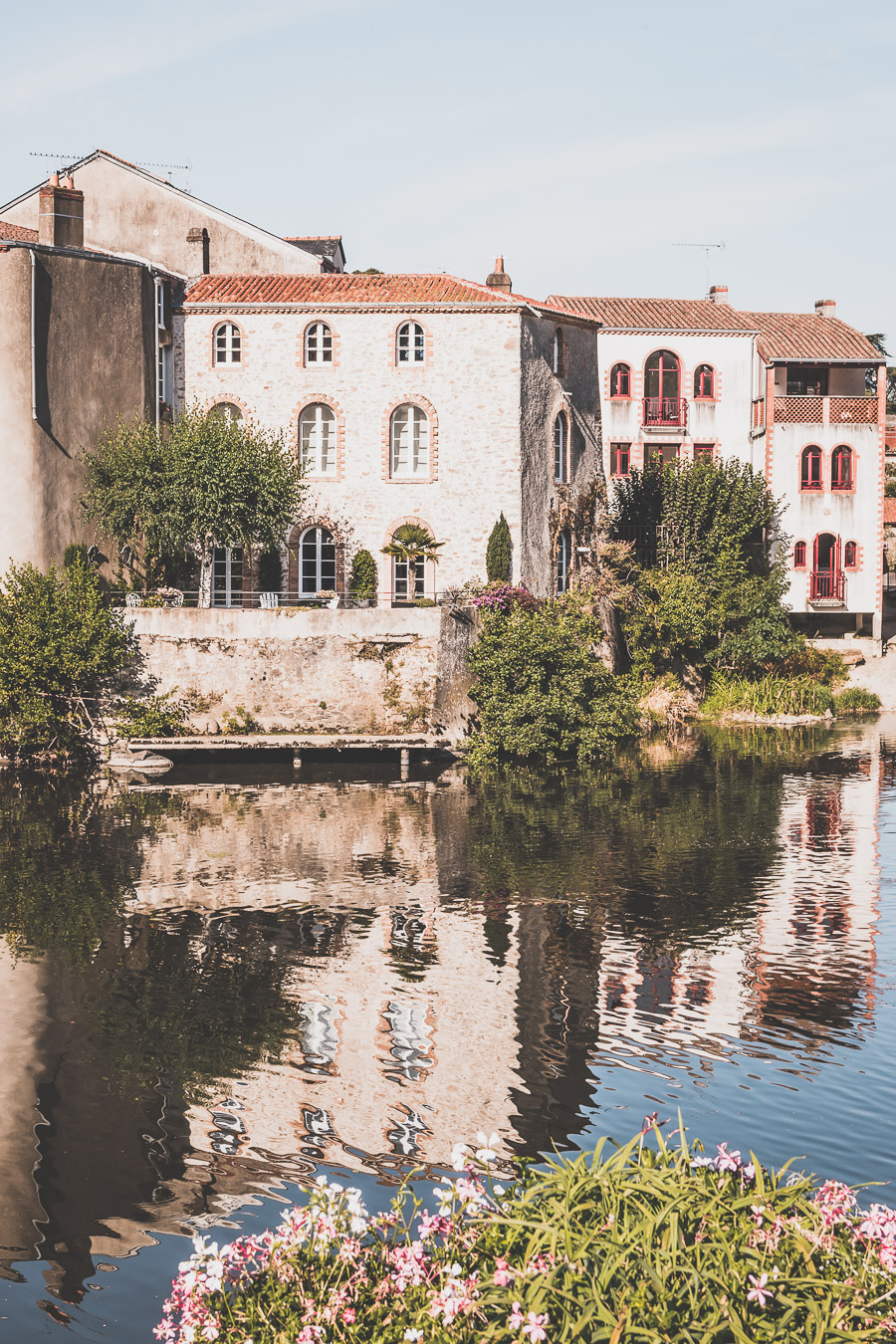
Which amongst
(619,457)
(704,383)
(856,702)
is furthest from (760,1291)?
(704,383)

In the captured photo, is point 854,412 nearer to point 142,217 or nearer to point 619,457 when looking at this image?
point 619,457

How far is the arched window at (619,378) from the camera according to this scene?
43.9 meters

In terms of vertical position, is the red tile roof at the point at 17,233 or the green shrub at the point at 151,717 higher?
the red tile roof at the point at 17,233

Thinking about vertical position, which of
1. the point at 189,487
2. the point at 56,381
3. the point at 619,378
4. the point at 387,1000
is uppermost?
the point at 619,378

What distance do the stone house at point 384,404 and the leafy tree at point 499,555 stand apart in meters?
0.53

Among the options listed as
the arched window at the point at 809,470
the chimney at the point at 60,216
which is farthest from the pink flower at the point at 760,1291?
the arched window at the point at 809,470

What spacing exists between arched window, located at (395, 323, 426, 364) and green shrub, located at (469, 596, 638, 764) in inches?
361

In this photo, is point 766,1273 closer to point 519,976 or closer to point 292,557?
point 519,976

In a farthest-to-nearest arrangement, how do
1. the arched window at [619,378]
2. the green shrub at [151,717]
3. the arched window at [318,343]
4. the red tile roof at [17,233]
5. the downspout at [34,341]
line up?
the arched window at [619,378] < the arched window at [318,343] < the red tile roof at [17,233] < the downspout at [34,341] < the green shrub at [151,717]

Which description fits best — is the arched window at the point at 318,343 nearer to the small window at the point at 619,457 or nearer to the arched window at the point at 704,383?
the small window at the point at 619,457

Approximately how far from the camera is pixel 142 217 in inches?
1569

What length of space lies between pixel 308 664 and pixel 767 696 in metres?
15.5

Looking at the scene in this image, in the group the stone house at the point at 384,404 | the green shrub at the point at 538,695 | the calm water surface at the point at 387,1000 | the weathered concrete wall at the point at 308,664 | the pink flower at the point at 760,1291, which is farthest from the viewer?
the stone house at the point at 384,404

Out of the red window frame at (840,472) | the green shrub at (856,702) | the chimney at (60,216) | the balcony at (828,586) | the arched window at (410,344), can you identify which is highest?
the chimney at (60,216)
